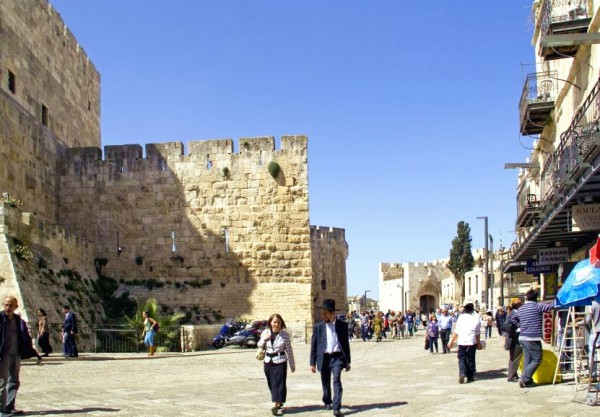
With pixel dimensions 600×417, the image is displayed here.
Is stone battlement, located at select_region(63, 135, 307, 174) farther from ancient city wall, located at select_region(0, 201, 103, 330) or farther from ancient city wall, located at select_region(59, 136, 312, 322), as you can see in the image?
ancient city wall, located at select_region(0, 201, 103, 330)

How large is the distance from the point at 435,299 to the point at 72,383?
54.3 meters

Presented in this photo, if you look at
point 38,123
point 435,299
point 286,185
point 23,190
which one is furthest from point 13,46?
point 435,299

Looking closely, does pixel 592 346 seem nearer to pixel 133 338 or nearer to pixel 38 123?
pixel 133 338

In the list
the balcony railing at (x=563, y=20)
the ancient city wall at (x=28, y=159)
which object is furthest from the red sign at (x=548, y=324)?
the ancient city wall at (x=28, y=159)

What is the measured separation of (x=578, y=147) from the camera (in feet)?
32.9

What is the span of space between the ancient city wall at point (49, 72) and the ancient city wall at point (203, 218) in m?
1.83

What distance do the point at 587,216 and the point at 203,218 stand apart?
1371cm

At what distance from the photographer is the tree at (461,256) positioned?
5575 centimetres

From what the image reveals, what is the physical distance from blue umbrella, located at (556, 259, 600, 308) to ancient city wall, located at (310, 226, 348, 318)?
26.5 metres

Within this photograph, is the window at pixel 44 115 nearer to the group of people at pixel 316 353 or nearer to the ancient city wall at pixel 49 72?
the ancient city wall at pixel 49 72

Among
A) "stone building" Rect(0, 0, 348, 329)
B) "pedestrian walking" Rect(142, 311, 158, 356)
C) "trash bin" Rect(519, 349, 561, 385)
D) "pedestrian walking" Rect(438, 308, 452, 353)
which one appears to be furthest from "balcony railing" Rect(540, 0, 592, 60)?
"pedestrian walking" Rect(142, 311, 158, 356)

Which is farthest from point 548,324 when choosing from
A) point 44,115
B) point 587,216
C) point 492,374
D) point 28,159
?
point 44,115

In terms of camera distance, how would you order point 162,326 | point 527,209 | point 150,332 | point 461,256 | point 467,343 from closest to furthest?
point 467,343 < point 150,332 < point 527,209 < point 162,326 < point 461,256

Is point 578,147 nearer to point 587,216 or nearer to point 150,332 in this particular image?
point 587,216
